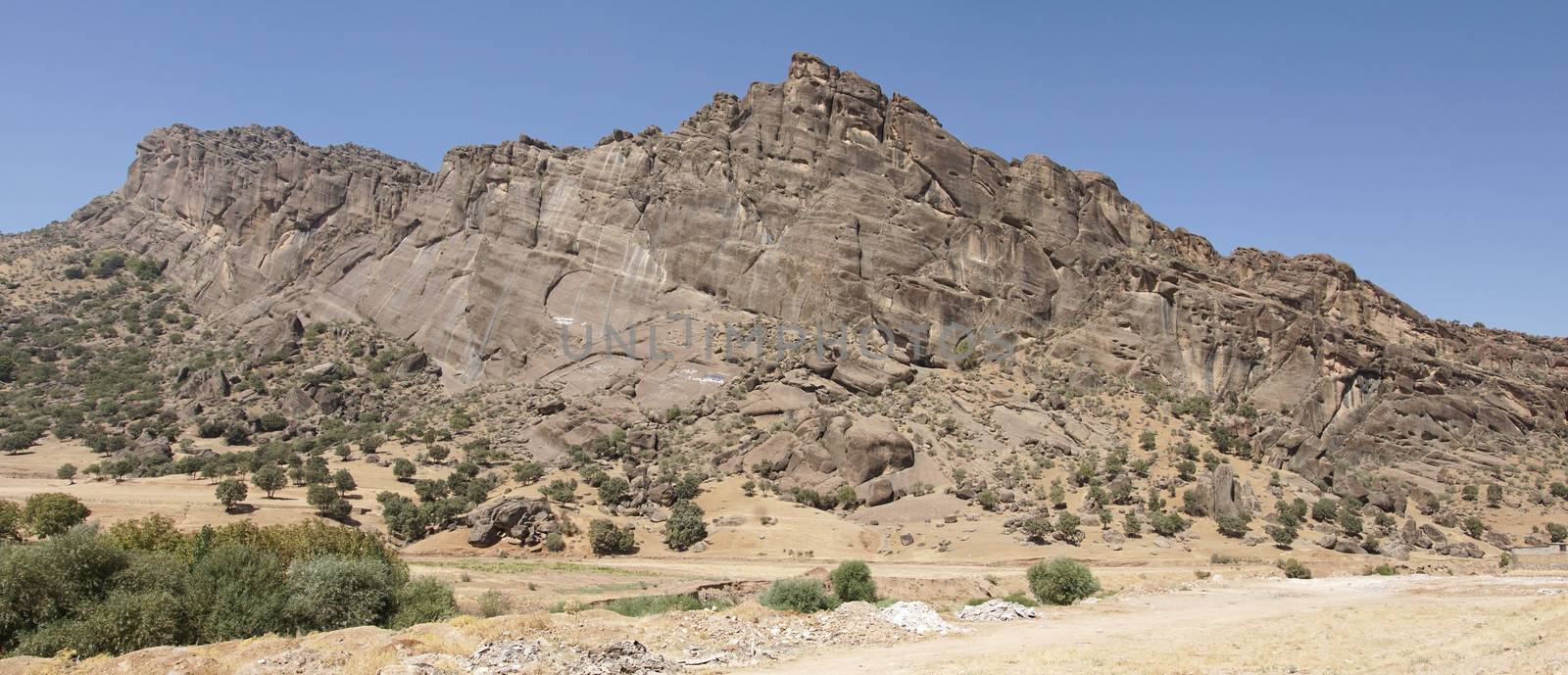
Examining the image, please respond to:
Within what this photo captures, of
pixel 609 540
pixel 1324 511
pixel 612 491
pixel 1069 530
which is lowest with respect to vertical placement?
pixel 609 540

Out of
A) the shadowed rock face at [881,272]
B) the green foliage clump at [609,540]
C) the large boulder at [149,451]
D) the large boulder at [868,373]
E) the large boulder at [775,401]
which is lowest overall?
the green foliage clump at [609,540]

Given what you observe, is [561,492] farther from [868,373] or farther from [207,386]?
[207,386]

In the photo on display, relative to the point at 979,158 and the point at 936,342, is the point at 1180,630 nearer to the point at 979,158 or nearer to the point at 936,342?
the point at 936,342

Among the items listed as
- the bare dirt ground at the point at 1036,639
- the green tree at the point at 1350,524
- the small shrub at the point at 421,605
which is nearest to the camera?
the bare dirt ground at the point at 1036,639

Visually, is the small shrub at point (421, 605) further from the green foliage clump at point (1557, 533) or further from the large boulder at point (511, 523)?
the green foliage clump at point (1557, 533)

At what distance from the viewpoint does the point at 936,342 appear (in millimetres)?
73375

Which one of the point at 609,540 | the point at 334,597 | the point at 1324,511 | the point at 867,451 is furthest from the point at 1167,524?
the point at 334,597

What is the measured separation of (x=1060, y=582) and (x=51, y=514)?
127ft

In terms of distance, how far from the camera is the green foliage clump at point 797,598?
2584 cm

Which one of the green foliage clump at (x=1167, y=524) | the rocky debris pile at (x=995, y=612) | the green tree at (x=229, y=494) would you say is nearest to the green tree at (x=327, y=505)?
the green tree at (x=229, y=494)

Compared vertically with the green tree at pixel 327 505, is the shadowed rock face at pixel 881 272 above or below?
above

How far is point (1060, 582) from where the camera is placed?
2998 cm

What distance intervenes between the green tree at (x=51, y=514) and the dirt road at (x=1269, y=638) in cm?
3176

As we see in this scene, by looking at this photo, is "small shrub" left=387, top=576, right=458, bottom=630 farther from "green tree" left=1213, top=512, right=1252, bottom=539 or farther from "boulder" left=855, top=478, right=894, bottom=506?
"green tree" left=1213, top=512, right=1252, bottom=539
